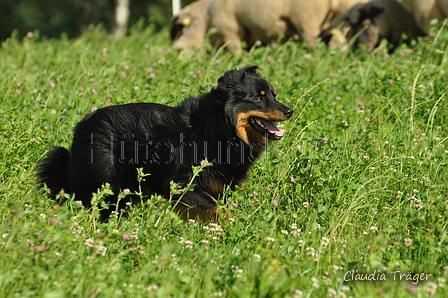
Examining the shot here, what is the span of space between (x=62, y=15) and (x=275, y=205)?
29.0 meters

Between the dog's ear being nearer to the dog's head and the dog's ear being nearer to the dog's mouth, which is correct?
the dog's head

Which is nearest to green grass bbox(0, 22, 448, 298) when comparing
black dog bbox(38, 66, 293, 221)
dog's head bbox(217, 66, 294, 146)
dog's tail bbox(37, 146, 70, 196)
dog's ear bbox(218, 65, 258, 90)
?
dog's tail bbox(37, 146, 70, 196)

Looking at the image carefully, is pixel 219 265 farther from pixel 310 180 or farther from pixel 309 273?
pixel 310 180

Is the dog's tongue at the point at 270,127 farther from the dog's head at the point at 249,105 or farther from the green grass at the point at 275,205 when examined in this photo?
the green grass at the point at 275,205

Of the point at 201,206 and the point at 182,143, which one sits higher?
the point at 182,143

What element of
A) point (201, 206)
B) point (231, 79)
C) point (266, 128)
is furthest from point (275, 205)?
point (231, 79)

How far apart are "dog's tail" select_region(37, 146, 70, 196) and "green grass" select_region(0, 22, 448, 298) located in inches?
5.2

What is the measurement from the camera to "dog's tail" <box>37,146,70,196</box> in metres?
4.61

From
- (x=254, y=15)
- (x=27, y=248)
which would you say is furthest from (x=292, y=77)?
(x=27, y=248)

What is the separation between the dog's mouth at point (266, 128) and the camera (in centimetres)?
434

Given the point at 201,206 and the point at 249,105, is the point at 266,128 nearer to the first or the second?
the point at 249,105

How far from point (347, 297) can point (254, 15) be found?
7.79 metres

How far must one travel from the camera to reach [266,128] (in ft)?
14.5

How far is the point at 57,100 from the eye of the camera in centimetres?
633
